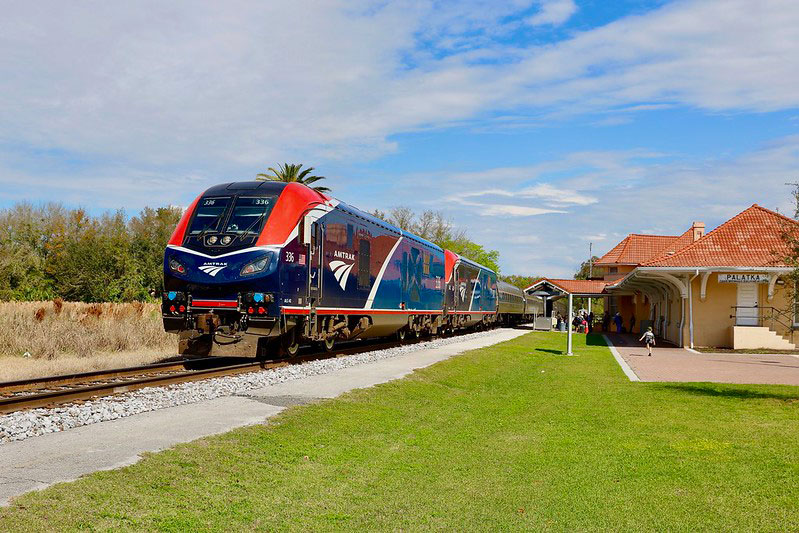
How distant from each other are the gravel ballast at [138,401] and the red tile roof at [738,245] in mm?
18077

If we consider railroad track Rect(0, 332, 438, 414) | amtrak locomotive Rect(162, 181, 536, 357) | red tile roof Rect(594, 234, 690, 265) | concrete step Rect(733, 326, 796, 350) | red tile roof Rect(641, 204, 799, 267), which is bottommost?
railroad track Rect(0, 332, 438, 414)

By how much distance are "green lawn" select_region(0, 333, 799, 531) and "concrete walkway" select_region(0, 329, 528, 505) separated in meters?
0.33

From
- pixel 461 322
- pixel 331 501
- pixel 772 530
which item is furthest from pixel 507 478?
pixel 461 322

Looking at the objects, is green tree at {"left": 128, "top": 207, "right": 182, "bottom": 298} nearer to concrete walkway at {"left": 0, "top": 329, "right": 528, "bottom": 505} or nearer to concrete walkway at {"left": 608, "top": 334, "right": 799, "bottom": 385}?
concrete walkway at {"left": 608, "top": 334, "right": 799, "bottom": 385}

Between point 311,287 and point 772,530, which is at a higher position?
point 311,287

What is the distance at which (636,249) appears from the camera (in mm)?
68375

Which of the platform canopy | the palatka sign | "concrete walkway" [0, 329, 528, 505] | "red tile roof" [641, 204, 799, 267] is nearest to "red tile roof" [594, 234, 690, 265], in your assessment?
the platform canopy

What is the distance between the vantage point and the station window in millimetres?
18344

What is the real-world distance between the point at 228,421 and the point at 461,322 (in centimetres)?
2528

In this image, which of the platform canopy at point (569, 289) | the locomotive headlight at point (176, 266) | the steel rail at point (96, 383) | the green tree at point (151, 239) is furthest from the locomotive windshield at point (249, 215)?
the green tree at point (151, 239)

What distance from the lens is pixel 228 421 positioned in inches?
340

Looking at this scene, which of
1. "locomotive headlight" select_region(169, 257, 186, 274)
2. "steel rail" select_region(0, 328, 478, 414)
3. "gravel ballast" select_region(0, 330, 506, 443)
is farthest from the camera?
"locomotive headlight" select_region(169, 257, 186, 274)

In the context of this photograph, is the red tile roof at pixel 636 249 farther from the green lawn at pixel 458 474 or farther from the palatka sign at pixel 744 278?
the green lawn at pixel 458 474

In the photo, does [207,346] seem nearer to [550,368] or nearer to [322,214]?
[322,214]
